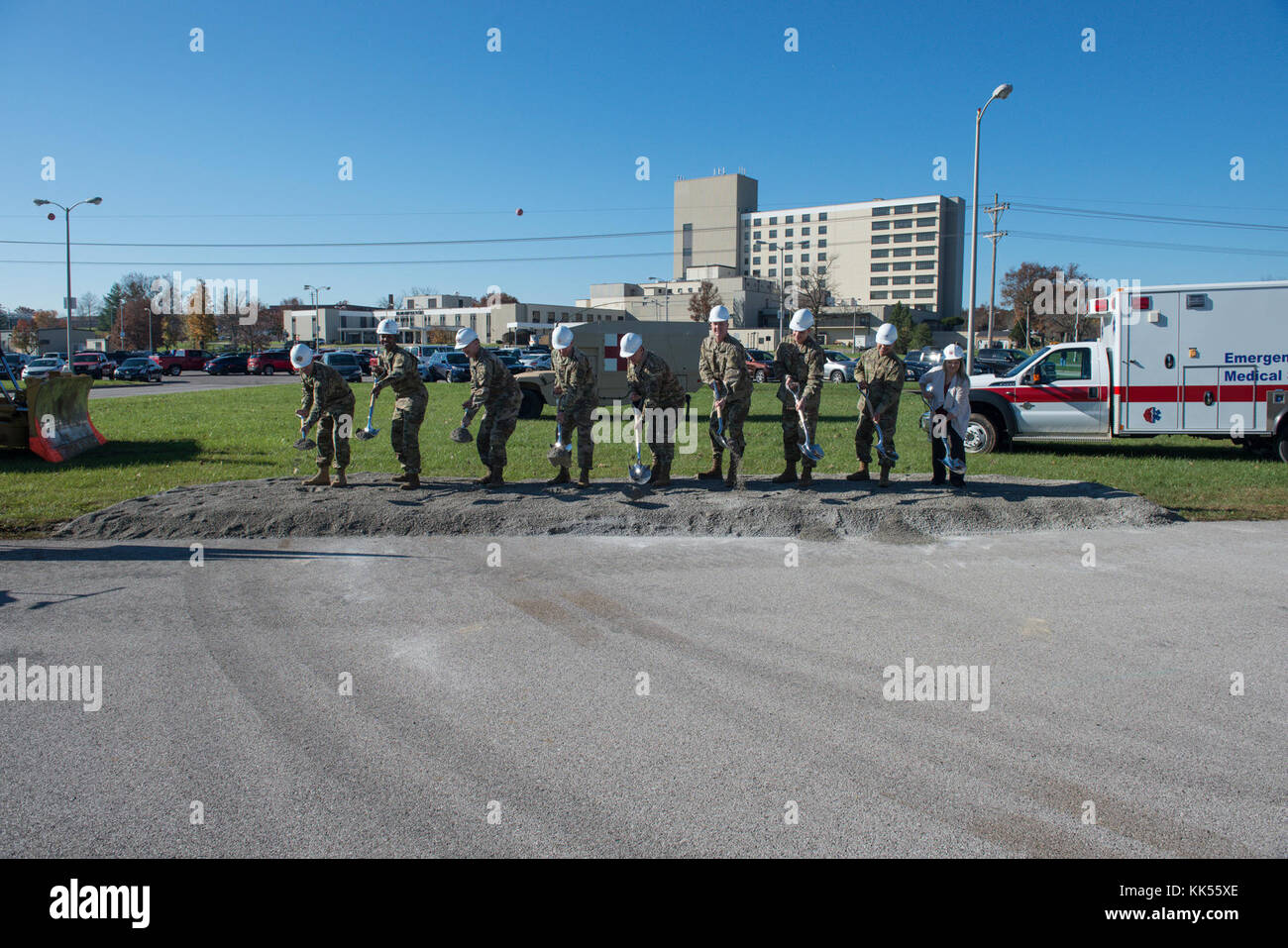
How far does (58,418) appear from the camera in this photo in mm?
15320

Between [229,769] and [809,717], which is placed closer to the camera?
[229,769]

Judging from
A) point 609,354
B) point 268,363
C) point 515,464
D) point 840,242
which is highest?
point 840,242

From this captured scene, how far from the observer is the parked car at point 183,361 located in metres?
57.2

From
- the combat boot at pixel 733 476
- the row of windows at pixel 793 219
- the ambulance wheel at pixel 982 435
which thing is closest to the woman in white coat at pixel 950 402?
the combat boot at pixel 733 476

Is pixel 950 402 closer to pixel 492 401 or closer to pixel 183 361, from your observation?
pixel 492 401

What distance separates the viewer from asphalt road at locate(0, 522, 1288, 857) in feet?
12.2

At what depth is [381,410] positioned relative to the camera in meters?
25.7

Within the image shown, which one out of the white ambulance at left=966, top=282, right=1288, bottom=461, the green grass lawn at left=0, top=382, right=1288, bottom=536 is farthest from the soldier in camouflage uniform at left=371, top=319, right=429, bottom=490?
the white ambulance at left=966, top=282, right=1288, bottom=461

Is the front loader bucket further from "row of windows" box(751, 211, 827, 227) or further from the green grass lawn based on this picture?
"row of windows" box(751, 211, 827, 227)

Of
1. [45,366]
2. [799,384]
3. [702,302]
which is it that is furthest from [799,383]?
[702,302]

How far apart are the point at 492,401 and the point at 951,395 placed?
5.93 meters

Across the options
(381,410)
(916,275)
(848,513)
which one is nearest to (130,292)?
(381,410)
